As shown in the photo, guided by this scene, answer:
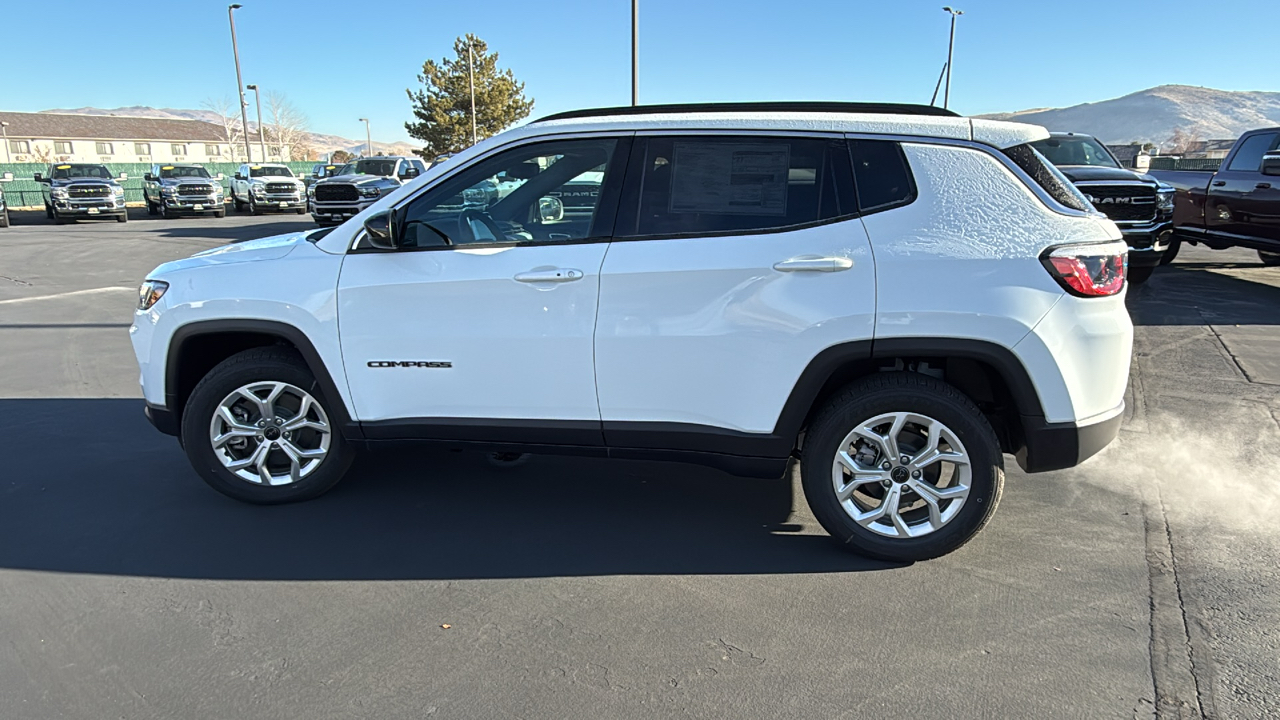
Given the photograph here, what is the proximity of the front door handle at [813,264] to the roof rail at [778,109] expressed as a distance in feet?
2.55

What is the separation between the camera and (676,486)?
4309mm

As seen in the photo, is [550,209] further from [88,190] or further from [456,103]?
[456,103]

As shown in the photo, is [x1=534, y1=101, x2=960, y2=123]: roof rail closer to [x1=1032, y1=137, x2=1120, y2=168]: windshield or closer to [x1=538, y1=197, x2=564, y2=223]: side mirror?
[x1=538, y1=197, x2=564, y2=223]: side mirror

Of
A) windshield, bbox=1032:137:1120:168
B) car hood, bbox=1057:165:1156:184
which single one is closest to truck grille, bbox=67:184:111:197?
windshield, bbox=1032:137:1120:168

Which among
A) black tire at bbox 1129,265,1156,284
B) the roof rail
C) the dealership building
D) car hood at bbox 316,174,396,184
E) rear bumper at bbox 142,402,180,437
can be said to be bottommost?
black tire at bbox 1129,265,1156,284

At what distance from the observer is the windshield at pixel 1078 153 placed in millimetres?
10976

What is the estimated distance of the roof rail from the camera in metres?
3.64

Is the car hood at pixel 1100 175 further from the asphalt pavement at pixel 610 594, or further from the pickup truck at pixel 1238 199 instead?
the asphalt pavement at pixel 610 594

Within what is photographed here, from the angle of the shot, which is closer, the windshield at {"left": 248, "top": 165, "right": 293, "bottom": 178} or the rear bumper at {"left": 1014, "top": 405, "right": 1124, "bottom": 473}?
the rear bumper at {"left": 1014, "top": 405, "right": 1124, "bottom": 473}

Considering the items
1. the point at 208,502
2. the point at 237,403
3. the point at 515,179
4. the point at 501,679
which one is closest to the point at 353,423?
the point at 237,403

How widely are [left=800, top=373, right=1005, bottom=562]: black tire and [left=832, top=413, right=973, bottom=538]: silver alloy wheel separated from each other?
3 cm

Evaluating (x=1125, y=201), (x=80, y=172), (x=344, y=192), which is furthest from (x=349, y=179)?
(x=1125, y=201)

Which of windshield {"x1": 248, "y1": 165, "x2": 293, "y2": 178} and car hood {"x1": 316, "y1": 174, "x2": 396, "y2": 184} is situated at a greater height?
windshield {"x1": 248, "y1": 165, "x2": 293, "y2": 178}

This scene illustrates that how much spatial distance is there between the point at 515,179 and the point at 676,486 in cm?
179
